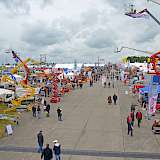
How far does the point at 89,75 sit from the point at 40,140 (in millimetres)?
62152

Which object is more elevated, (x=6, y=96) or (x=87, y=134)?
(x=6, y=96)

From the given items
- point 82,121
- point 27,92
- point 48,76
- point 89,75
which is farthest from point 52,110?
point 89,75

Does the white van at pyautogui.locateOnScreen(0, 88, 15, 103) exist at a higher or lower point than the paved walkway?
higher

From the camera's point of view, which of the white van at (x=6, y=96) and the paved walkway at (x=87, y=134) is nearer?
the paved walkway at (x=87, y=134)

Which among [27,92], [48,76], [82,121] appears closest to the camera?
[82,121]

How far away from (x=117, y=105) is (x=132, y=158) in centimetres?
1990

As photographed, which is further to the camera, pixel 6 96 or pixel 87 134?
pixel 6 96

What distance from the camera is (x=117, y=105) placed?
34750mm

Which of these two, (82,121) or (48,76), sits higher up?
(48,76)

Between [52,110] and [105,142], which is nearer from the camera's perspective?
[105,142]

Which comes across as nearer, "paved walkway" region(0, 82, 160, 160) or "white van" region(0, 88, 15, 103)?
"paved walkway" region(0, 82, 160, 160)

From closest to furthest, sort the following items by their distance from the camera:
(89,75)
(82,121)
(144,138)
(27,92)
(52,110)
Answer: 1. (144,138)
2. (82,121)
3. (52,110)
4. (27,92)
5. (89,75)

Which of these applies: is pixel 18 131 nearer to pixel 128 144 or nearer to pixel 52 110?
pixel 128 144

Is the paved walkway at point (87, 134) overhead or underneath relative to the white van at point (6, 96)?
underneath
